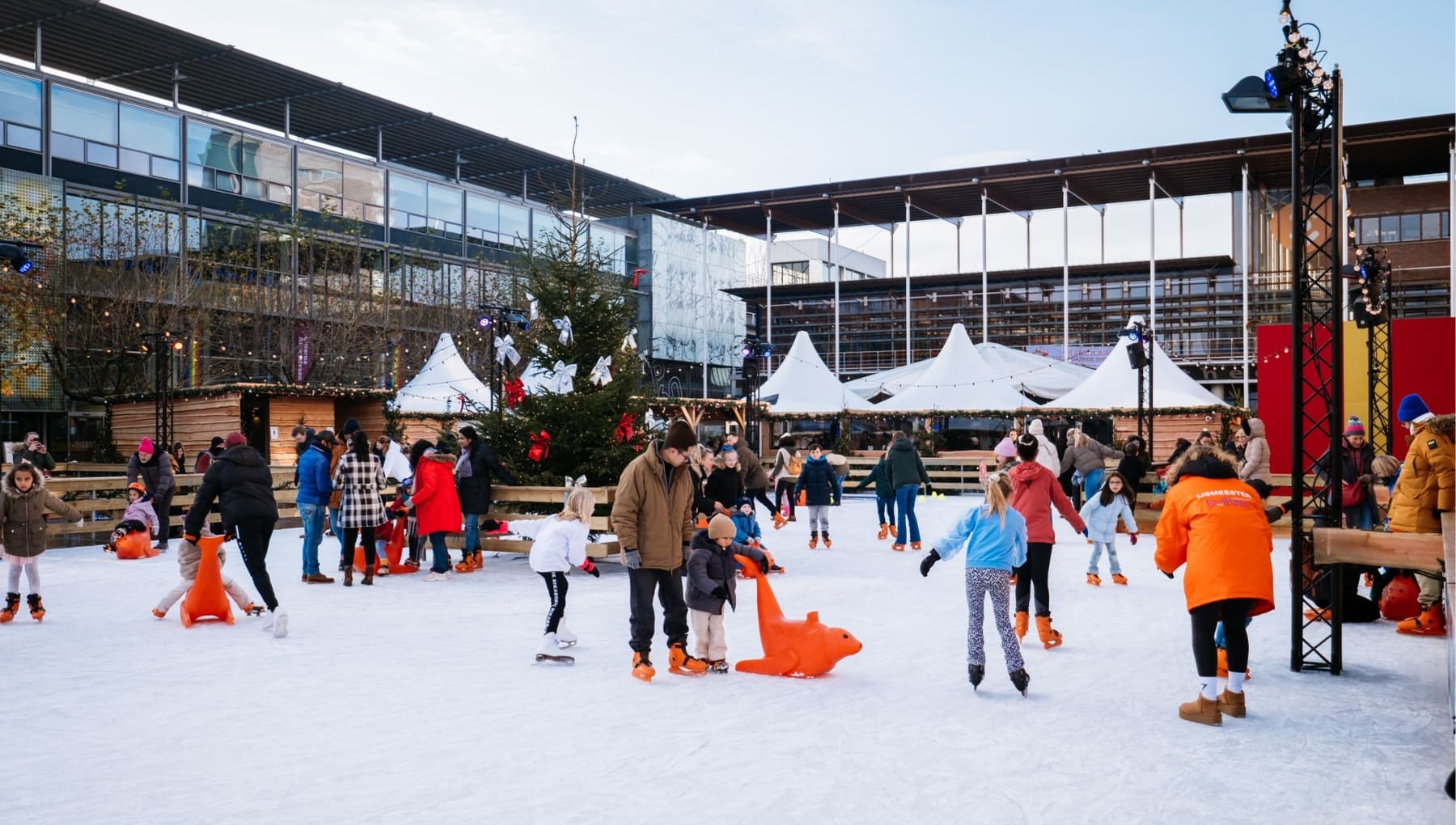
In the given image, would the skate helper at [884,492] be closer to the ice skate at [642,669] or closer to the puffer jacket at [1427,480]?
the puffer jacket at [1427,480]

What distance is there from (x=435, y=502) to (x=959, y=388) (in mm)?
18410

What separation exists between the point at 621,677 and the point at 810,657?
3.53 feet

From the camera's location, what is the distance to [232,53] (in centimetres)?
3034

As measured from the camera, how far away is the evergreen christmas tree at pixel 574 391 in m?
12.5

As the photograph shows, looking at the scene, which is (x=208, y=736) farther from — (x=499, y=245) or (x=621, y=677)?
(x=499, y=245)

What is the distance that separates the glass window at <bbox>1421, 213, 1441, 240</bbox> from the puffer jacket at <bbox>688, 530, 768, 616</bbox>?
41445 mm

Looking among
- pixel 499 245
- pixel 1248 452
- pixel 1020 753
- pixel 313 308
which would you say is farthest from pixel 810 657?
pixel 499 245

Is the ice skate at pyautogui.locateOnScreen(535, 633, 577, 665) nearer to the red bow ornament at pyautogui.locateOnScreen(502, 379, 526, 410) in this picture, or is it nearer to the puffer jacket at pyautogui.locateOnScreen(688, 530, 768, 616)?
the puffer jacket at pyautogui.locateOnScreen(688, 530, 768, 616)

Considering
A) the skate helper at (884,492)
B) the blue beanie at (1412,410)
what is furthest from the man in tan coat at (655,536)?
the skate helper at (884,492)

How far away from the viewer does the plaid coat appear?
34.2 feet

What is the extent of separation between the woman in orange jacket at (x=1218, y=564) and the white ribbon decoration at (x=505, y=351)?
10501mm

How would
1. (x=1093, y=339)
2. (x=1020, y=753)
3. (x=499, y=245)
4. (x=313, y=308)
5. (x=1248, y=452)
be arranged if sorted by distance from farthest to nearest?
(x=1093, y=339) → (x=499, y=245) → (x=313, y=308) → (x=1248, y=452) → (x=1020, y=753)

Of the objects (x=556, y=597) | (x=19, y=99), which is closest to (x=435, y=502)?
(x=556, y=597)

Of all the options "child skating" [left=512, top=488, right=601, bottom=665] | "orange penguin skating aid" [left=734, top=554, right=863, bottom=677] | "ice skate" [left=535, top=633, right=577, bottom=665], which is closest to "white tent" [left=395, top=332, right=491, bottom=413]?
"child skating" [left=512, top=488, right=601, bottom=665]
